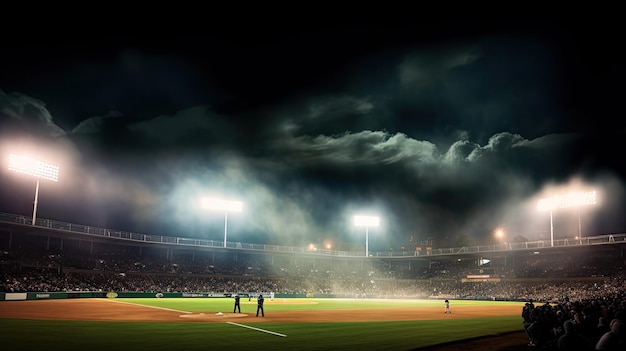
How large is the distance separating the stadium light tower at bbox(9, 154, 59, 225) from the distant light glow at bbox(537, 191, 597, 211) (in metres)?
71.1

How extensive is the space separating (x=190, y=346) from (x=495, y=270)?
261ft

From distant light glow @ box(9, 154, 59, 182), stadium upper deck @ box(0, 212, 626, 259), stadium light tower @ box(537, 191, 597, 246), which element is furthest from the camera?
stadium light tower @ box(537, 191, 597, 246)

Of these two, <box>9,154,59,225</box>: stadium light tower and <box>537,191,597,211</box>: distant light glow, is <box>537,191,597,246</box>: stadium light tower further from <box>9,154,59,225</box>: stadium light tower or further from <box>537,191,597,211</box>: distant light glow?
<box>9,154,59,225</box>: stadium light tower

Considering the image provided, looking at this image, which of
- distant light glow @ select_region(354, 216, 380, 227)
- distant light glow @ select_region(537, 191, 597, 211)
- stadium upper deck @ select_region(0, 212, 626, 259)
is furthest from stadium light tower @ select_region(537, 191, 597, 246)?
distant light glow @ select_region(354, 216, 380, 227)

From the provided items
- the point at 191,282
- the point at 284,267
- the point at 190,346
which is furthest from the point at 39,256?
the point at 190,346

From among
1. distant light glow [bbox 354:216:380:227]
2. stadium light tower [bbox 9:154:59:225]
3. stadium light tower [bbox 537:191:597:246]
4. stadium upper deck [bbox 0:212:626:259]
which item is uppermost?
stadium light tower [bbox 9:154:59:225]

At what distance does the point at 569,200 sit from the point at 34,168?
7493 cm

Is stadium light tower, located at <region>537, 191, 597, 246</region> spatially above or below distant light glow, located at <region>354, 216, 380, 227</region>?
above

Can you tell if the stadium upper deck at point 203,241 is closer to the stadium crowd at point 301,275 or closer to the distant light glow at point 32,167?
the stadium crowd at point 301,275

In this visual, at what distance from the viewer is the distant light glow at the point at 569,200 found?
6938 cm

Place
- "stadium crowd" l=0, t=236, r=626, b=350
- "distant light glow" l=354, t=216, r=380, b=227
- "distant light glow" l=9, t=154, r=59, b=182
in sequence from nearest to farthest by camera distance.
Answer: "distant light glow" l=9, t=154, r=59, b=182 < "stadium crowd" l=0, t=236, r=626, b=350 < "distant light glow" l=354, t=216, r=380, b=227

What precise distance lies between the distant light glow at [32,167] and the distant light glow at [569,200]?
71.1 m

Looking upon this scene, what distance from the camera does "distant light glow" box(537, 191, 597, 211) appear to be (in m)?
69.4

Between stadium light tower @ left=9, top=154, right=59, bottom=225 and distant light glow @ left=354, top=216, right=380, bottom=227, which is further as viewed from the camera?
distant light glow @ left=354, top=216, right=380, bottom=227
